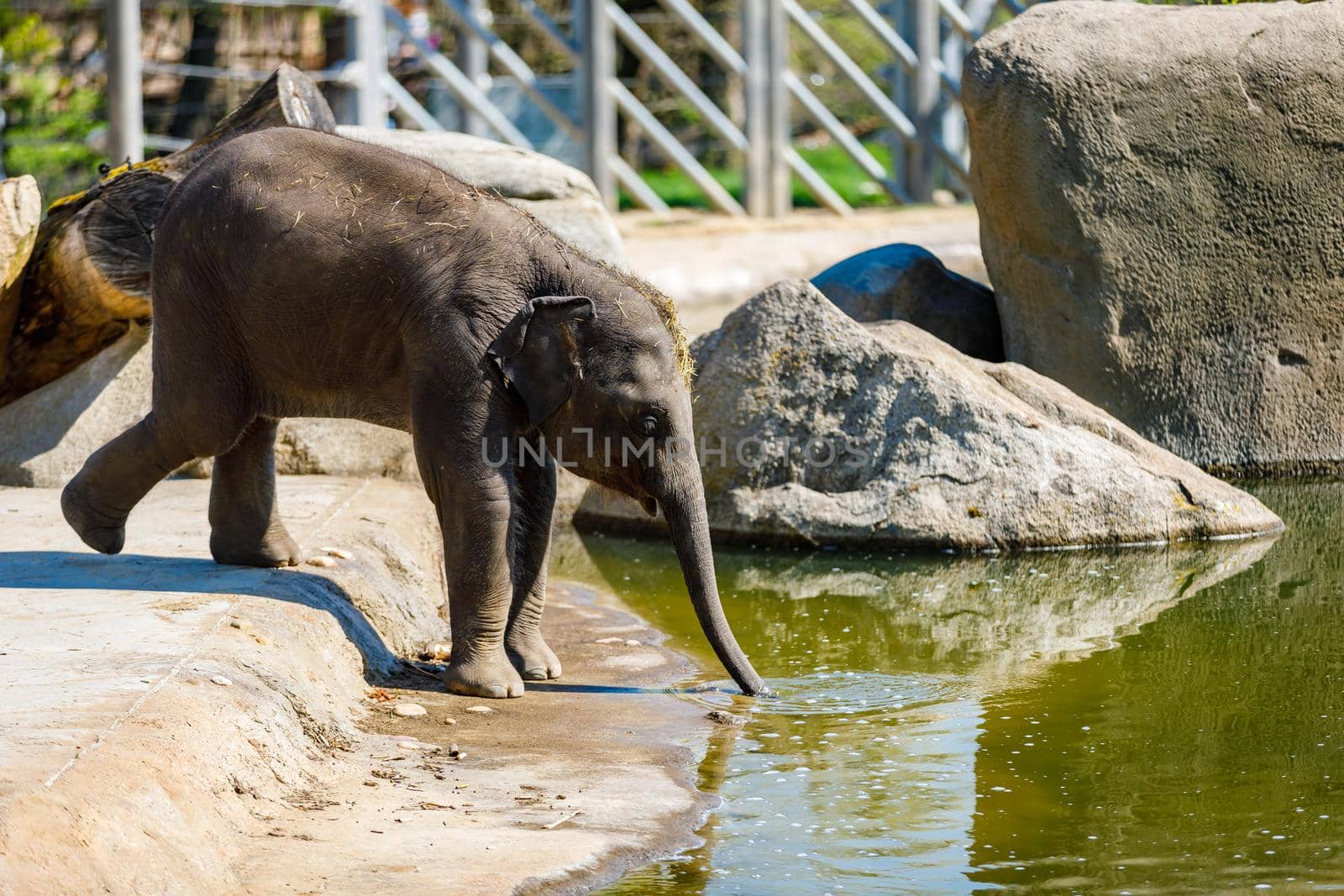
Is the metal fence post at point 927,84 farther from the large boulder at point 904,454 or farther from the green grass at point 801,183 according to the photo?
the large boulder at point 904,454

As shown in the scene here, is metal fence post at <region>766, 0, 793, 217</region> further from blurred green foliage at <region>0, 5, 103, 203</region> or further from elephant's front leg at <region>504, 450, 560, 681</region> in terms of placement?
elephant's front leg at <region>504, 450, 560, 681</region>

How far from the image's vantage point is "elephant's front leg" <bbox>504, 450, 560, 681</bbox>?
6043mm

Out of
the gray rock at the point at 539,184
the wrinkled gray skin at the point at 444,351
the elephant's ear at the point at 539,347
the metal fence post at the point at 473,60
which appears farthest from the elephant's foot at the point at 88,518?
the metal fence post at the point at 473,60

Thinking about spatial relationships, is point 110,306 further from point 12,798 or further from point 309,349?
point 12,798

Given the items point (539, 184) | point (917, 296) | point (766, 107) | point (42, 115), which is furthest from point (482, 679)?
point (766, 107)

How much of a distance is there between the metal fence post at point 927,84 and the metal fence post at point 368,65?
5.56 m

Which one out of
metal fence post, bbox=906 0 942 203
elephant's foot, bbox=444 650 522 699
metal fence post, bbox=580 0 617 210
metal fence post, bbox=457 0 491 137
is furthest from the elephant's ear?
metal fence post, bbox=906 0 942 203

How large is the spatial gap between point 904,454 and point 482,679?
3.24 meters

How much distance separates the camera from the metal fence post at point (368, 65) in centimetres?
1488

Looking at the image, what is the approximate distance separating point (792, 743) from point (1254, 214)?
617 cm

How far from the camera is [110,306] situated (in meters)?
8.23

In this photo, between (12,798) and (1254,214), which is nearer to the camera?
(12,798)

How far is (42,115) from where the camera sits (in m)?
13.7

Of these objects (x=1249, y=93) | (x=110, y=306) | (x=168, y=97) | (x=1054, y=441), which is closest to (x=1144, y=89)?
(x=1249, y=93)
